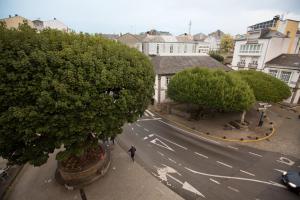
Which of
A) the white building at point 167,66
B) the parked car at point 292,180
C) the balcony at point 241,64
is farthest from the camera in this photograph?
the balcony at point 241,64

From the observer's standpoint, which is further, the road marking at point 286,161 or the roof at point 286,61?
the roof at point 286,61

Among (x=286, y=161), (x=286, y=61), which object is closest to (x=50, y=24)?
(x=286, y=61)

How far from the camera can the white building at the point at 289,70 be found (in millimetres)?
30484

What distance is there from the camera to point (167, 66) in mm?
31375

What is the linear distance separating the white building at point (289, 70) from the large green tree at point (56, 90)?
107 feet

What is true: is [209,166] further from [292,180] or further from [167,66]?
[167,66]

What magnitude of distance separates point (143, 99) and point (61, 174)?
31.0ft

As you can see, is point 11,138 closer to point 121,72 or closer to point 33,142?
point 33,142

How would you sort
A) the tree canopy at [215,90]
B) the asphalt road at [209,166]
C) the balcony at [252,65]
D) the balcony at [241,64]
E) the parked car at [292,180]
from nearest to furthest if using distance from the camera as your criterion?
the parked car at [292,180]
the asphalt road at [209,166]
the tree canopy at [215,90]
the balcony at [252,65]
the balcony at [241,64]

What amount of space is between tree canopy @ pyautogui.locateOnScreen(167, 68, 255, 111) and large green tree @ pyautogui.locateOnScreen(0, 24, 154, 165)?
1150 cm

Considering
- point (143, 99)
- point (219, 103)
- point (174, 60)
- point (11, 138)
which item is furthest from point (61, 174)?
point (174, 60)

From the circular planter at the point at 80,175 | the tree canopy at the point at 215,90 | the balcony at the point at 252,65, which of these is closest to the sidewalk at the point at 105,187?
the circular planter at the point at 80,175

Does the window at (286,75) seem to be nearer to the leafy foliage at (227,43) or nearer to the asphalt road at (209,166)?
the asphalt road at (209,166)

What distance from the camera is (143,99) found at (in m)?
13.8
